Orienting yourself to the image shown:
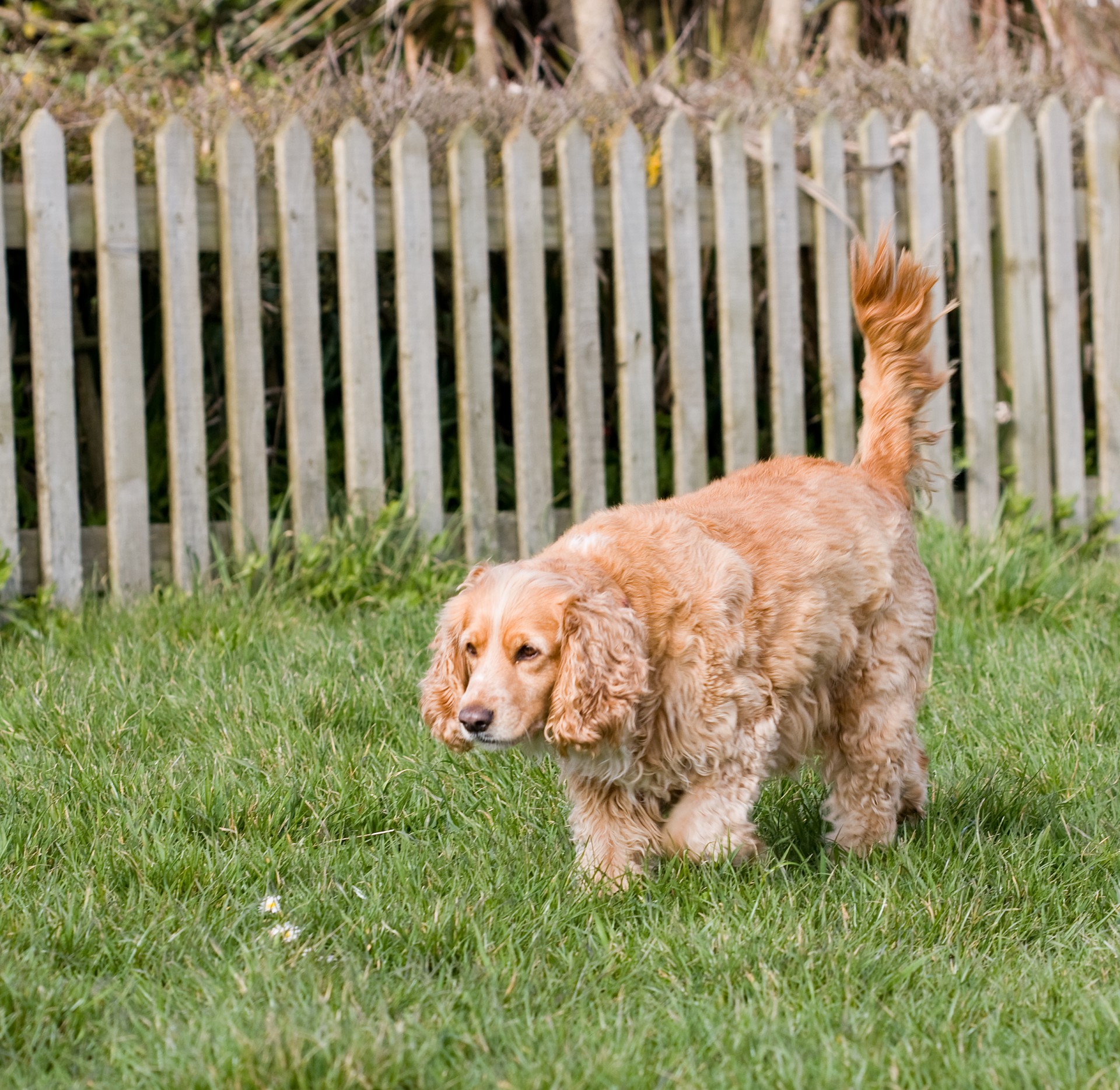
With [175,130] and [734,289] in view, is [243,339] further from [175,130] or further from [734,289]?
[734,289]

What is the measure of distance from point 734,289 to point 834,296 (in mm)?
488

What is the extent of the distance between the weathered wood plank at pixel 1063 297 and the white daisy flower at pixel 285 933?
4771mm

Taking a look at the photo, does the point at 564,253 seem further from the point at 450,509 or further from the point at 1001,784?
the point at 1001,784

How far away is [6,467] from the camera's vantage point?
5.04 metres

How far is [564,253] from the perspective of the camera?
559 centimetres

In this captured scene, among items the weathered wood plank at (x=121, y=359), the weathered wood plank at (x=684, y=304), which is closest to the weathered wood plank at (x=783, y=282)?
the weathered wood plank at (x=684, y=304)

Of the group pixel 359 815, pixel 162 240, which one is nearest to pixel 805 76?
pixel 162 240

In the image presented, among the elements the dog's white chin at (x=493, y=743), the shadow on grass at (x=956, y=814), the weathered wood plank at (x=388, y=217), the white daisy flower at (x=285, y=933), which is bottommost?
the shadow on grass at (x=956, y=814)

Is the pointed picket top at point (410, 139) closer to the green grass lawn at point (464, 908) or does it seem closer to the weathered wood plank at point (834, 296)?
the weathered wood plank at point (834, 296)

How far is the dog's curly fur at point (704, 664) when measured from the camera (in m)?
2.88

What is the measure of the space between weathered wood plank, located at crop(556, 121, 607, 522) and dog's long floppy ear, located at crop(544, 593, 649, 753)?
2746 mm

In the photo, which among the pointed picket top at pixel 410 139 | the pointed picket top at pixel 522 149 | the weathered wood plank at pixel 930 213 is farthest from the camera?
the weathered wood plank at pixel 930 213

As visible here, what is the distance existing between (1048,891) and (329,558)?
3.21m

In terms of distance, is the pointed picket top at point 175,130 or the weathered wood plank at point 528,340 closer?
the pointed picket top at point 175,130
